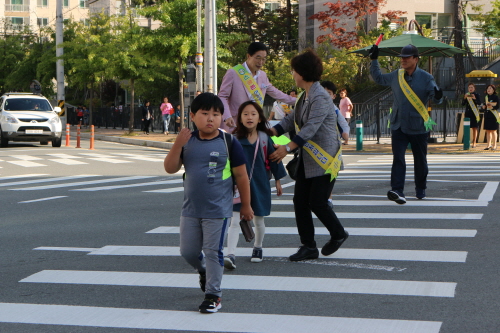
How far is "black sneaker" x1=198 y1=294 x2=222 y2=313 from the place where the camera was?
→ 4895 millimetres

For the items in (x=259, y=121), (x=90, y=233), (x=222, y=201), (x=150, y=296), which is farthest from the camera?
(x=90, y=233)

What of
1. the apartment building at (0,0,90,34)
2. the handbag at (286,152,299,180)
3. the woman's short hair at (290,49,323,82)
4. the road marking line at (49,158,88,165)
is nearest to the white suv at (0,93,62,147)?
the road marking line at (49,158,88,165)

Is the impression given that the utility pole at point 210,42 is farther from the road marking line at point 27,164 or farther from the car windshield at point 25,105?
the car windshield at point 25,105

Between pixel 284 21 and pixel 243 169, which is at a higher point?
pixel 284 21

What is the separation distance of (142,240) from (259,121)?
2.34 m

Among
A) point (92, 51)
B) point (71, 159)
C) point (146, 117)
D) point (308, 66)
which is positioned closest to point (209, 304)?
point (308, 66)

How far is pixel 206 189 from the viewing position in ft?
16.1

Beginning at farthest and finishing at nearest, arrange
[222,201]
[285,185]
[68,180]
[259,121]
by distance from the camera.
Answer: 1. [68,180]
2. [285,185]
3. [259,121]
4. [222,201]

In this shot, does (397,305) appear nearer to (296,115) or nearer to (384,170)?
(296,115)

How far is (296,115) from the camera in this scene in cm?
659

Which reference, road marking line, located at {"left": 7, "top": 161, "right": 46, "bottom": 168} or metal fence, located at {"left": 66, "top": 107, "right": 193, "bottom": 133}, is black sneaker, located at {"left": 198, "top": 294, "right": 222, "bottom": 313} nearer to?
road marking line, located at {"left": 7, "top": 161, "right": 46, "bottom": 168}

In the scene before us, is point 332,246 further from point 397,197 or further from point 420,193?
point 420,193

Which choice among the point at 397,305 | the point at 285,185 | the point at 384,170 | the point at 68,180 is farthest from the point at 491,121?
the point at 397,305

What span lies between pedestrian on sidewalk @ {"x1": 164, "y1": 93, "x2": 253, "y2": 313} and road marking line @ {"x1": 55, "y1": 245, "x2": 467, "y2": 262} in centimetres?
202
